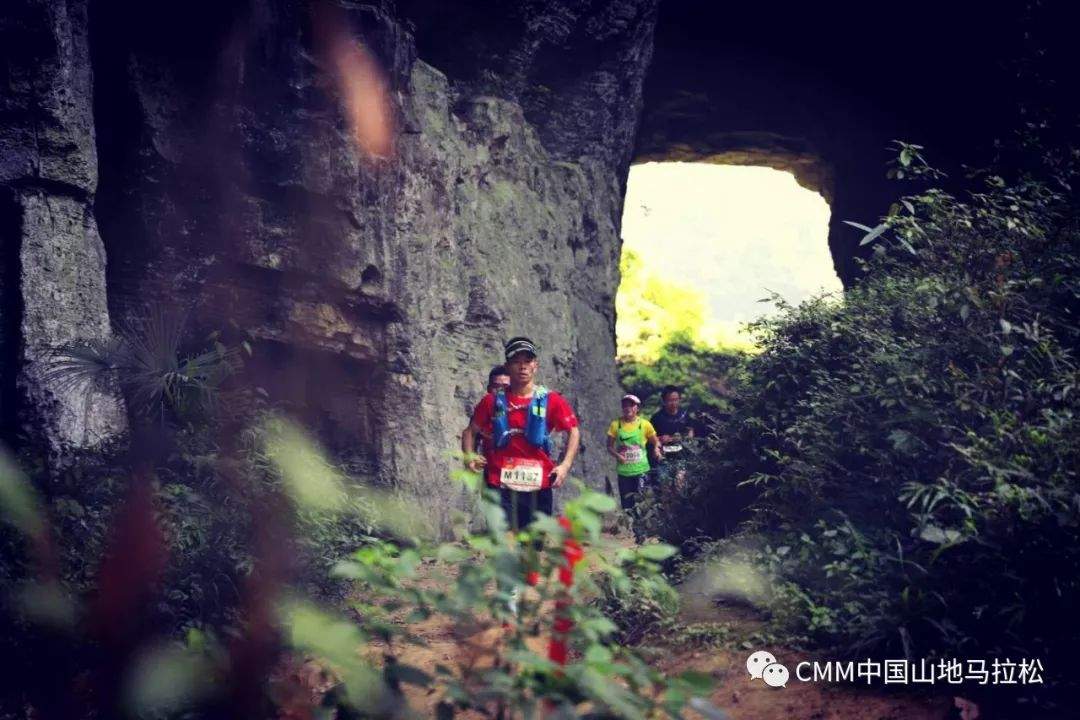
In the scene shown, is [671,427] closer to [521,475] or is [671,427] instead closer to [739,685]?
[521,475]

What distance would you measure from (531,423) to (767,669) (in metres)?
2.28

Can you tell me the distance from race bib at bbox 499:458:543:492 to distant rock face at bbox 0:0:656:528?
3093 millimetres

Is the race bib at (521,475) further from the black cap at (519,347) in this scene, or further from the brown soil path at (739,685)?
the brown soil path at (739,685)

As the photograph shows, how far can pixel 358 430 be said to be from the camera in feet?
30.9

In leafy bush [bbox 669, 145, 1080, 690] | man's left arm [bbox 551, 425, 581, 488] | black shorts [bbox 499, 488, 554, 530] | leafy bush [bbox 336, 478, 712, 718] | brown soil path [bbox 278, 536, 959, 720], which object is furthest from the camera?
black shorts [bbox 499, 488, 554, 530]

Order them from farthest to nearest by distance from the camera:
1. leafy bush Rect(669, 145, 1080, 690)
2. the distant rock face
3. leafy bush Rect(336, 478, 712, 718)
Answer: the distant rock face, leafy bush Rect(669, 145, 1080, 690), leafy bush Rect(336, 478, 712, 718)

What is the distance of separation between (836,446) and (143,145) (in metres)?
6.60

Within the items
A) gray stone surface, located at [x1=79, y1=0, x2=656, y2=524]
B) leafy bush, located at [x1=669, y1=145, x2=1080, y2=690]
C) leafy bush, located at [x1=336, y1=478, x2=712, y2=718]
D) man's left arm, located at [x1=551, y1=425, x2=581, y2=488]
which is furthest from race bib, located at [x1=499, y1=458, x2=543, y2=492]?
leafy bush, located at [x1=336, y1=478, x2=712, y2=718]

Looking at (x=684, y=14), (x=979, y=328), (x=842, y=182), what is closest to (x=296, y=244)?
(x=979, y=328)

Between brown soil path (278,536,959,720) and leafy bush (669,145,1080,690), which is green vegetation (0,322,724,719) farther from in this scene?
leafy bush (669,145,1080,690)

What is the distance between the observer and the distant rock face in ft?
27.5

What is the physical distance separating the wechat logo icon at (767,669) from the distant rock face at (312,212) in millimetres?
4597

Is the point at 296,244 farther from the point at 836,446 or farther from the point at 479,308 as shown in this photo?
the point at 836,446

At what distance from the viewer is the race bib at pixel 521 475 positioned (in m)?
6.55
